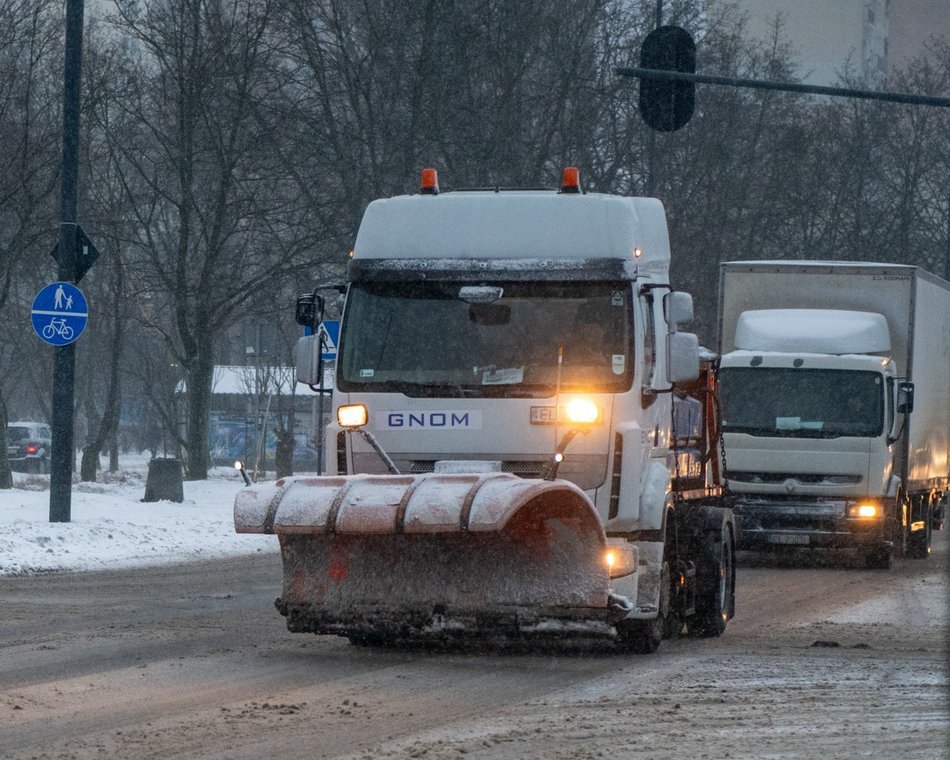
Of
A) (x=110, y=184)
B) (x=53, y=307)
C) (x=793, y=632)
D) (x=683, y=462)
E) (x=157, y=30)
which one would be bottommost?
(x=793, y=632)

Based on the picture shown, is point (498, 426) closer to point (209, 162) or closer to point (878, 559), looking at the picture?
point (878, 559)

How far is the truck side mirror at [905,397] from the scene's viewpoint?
23031mm

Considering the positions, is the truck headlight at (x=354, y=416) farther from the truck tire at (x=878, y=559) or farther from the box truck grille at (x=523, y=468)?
the truck tire at (x=878, y=559)

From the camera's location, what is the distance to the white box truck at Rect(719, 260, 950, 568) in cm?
2252

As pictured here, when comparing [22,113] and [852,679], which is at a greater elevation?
[22,113]

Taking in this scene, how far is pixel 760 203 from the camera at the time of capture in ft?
153

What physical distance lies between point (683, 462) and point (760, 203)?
33.4m

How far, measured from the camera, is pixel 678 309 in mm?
12711

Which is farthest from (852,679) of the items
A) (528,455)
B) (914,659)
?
(528,455)

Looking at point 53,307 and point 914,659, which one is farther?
point 53,307

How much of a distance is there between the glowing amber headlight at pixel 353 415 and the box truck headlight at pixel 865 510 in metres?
11.5

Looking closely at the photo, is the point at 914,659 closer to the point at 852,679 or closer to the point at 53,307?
the point at 852,679

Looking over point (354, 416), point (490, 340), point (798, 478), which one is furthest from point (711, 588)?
point (798, 478)

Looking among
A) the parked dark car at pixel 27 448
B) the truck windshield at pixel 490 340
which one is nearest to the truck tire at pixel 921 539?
the truck windshield at pixel 490 340
